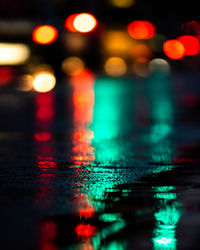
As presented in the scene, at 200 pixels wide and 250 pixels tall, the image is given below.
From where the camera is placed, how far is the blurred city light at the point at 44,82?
24.5m

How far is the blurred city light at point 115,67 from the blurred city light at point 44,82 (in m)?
3.10

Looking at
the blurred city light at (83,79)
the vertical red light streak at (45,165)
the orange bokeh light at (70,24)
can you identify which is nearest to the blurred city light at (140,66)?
the blurred city light at (83,79)

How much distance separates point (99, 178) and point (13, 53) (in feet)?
55.1

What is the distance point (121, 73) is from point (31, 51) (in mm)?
5308

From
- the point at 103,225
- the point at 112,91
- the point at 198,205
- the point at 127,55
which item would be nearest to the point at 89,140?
the point at 198,205

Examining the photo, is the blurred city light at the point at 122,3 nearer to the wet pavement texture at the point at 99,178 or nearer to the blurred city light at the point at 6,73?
the blurred city light at the point at 6,73

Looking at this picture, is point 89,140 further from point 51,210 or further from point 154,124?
point 51,210

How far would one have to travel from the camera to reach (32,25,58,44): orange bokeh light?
24734 millimetres

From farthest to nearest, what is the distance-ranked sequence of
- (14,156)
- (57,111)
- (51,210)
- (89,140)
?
(57,111) < (89,140) < (14,156) < (51,210)

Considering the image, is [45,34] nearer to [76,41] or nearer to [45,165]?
[76,41]

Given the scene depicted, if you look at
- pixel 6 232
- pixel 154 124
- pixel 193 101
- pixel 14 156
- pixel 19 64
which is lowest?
pixel 6 232

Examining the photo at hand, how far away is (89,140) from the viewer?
11391 millimetres

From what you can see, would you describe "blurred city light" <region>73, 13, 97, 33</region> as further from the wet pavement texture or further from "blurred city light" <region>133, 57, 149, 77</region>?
the wet pavement texture

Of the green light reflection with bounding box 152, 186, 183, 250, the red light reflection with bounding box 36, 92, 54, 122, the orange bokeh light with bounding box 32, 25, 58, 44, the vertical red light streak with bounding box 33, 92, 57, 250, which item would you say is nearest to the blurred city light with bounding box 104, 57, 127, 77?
the orange bokeh light with bounding box 32, 25, 58, 44
